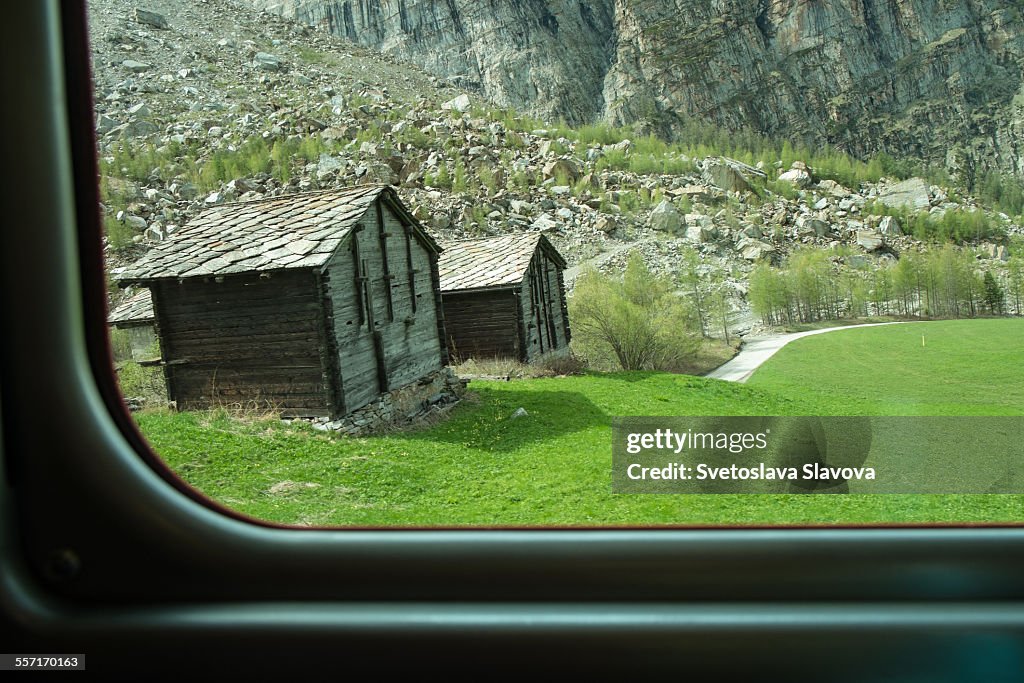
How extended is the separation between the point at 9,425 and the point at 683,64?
2.15 m

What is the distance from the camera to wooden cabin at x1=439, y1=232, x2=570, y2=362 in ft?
9.41

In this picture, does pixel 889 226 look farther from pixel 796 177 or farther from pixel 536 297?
pixel 536 297

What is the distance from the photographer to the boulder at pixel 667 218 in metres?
2.33

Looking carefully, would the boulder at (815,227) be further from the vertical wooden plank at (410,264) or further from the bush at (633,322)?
the vertical wooden plank at (410,264)

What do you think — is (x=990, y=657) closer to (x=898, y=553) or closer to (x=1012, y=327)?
(x=898, y=553)

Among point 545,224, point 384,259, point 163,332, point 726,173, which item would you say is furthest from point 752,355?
point 384,259

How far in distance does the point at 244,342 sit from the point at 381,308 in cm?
321

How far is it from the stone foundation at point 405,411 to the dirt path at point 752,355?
38.9 inches

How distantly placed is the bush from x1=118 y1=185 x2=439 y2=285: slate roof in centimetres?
91

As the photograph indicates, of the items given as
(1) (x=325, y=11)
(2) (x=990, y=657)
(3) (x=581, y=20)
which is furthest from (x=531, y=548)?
(1) (x=325, y=11)

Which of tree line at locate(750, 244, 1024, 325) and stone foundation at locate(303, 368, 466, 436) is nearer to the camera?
tree line at locate(750, 244, 1024, 325)

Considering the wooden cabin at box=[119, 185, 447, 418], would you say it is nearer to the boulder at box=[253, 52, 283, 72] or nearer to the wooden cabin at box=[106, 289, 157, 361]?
the wooden cabin at box=[106, 289, 157, 361]

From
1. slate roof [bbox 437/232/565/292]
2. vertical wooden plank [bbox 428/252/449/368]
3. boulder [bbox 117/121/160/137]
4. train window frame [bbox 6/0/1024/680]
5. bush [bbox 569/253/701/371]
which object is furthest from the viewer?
vertical wooden plank [bbox 428/252/449/368]

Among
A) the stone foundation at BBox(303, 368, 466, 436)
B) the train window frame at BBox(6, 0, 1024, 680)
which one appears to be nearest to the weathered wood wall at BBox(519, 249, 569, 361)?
the stone foundation at BBox(303, 368, 466, 436)
